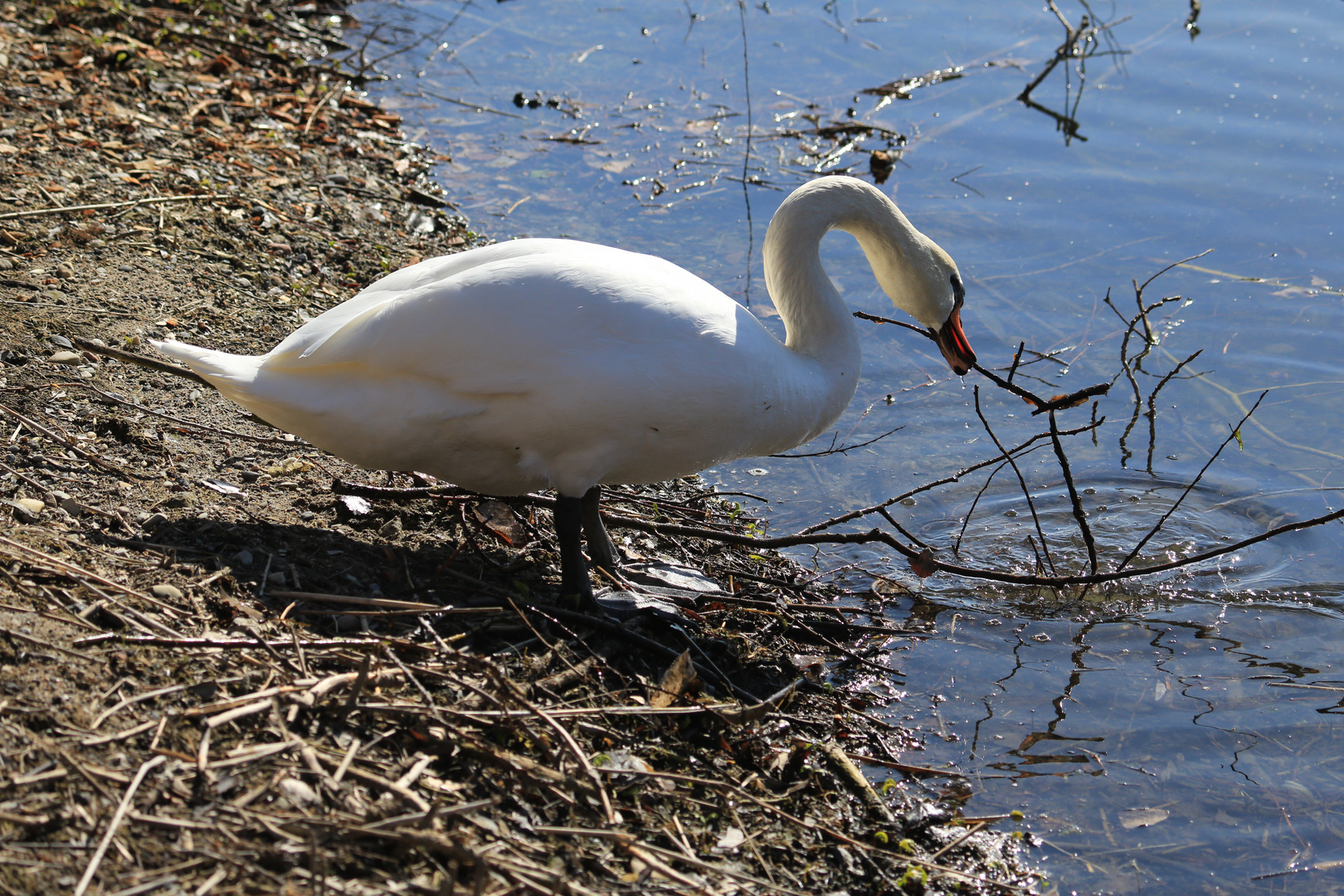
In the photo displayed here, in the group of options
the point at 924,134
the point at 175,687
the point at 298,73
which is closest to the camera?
the point at 175,687

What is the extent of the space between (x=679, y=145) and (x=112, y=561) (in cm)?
659

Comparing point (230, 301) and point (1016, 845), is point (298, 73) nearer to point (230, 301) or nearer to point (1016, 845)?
point (230, 301)

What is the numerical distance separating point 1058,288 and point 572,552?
4.61 m

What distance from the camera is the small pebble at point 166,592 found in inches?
135

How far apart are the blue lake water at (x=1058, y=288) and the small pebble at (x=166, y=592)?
2.48 meters

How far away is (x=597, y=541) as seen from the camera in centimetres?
459

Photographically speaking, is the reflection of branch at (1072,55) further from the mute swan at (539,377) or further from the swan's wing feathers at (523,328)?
the swan's wing feathers at (523,328)

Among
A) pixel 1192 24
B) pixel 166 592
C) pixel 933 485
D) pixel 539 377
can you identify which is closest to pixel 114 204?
pixel 166 592

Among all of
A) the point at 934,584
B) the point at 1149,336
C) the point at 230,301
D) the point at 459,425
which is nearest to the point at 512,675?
the point at 459,425

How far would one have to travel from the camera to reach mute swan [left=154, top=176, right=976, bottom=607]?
3.75 meters

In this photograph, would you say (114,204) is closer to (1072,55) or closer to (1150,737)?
(1150,737)

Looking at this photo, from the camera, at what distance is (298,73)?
881 cm

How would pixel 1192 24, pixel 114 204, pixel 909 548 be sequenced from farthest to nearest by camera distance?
pixel 1192 24
pixel 114 204
pixel 909 548

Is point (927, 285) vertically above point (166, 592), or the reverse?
point (927, 285)
